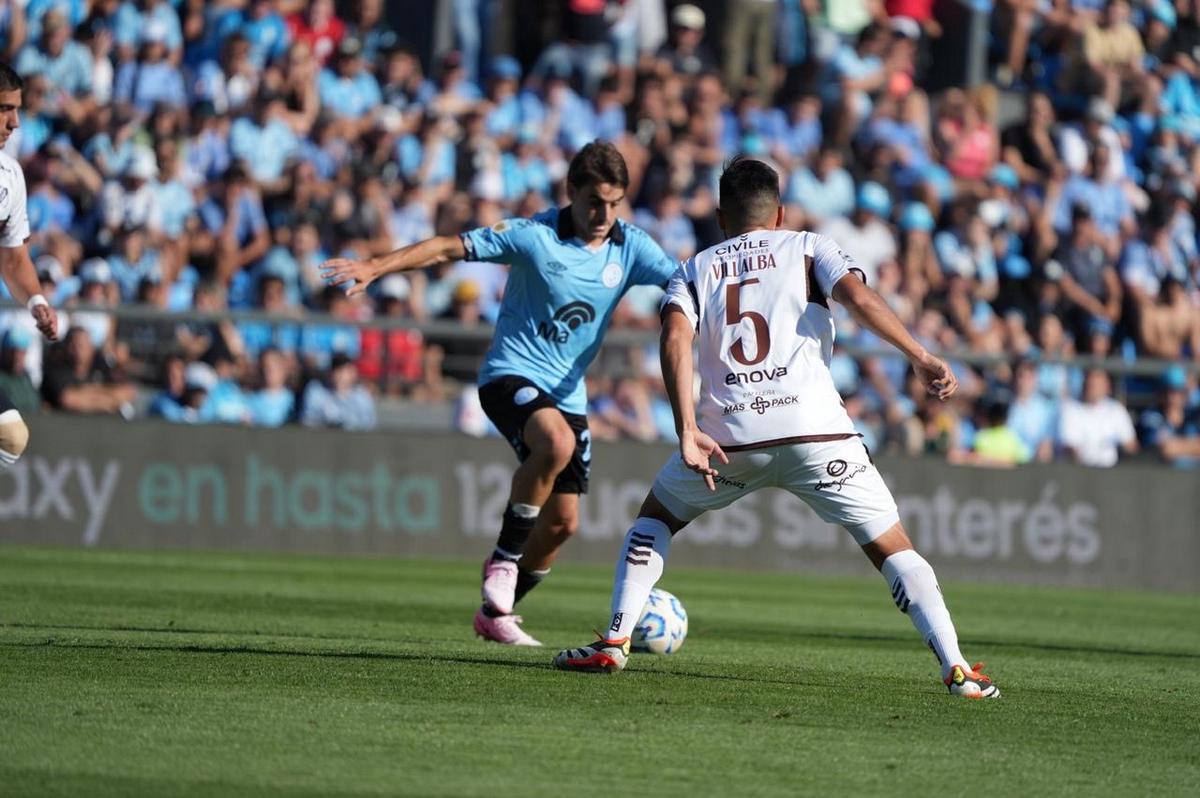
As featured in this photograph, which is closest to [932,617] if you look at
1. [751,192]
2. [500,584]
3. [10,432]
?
[751,192]

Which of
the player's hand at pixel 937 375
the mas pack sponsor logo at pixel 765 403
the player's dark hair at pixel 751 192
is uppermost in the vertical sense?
the player's dark hair at pixel 751 192

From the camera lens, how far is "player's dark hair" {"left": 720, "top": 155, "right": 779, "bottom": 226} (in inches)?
316

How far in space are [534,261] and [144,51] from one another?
10.8m

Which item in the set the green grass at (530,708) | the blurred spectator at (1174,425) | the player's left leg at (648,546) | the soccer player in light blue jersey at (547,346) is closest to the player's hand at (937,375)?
the player's left leg at (648,546)

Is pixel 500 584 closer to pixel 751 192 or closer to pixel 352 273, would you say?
pixel 352 273

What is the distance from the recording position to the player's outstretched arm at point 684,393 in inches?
295

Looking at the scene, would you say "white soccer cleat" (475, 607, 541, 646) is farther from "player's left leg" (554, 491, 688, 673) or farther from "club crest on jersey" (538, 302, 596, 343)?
"player's left leg" (554, 491, 688, 673)

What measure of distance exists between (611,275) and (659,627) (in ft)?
6.25

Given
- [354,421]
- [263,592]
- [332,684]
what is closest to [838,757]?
[332,684]

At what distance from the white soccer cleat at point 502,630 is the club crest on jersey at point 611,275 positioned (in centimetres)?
180

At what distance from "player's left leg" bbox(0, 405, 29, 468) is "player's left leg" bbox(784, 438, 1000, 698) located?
3.77 metres

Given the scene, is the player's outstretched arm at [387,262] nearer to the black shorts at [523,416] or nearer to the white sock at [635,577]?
the black shorts at [523,416]

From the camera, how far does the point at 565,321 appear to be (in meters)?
10.1

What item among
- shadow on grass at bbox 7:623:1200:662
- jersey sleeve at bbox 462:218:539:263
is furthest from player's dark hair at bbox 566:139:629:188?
shadow on grass at bbox 7:623:1200:662
